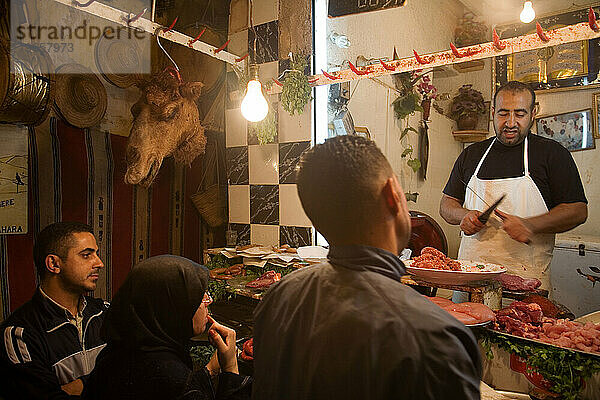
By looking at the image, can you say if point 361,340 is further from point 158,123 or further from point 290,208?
point 158,123

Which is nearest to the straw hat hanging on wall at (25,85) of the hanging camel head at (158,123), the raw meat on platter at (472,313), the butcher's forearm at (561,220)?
the hanging camel head at (158,123)

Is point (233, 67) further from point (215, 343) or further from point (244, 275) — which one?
point (215, 343)

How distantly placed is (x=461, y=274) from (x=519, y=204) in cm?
139

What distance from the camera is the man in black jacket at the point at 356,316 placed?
3.27ft

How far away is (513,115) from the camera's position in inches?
138

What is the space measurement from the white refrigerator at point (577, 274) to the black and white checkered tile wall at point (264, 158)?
2.82m

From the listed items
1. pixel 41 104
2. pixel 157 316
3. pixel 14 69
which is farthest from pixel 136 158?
pixel 157 316

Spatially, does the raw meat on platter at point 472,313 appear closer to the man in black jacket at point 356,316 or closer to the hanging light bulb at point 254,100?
the man in black jacket at point 356,316

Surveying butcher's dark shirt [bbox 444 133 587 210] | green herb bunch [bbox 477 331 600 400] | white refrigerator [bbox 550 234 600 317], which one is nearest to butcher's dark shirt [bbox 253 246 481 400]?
green herb bunch [bbox 477 331 600 400]

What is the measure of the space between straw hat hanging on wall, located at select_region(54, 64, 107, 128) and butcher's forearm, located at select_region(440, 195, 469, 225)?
347cm

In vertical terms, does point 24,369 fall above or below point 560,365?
below

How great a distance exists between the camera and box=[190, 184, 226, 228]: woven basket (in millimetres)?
5133

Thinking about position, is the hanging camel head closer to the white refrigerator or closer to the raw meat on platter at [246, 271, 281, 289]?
the raw meat on platter at [246, 271, 281, 289]

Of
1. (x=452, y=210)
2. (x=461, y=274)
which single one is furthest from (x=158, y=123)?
(x=461, y=274)
